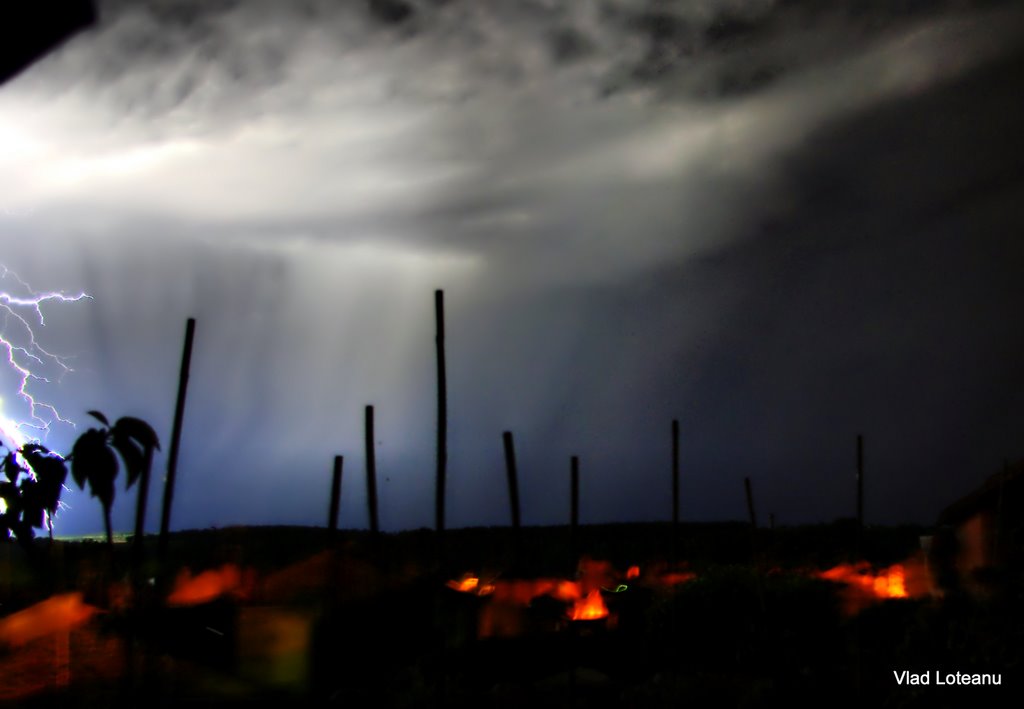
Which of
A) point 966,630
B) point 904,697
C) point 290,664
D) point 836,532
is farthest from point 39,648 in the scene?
point 836,532

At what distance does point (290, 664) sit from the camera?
512 inches

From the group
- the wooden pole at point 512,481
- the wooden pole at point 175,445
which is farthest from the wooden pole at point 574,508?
the wooden pole at point 175,445

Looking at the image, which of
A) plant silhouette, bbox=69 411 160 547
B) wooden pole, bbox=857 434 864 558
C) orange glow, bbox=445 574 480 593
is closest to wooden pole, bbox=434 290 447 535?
orange glow, bbox=445 574 480 593

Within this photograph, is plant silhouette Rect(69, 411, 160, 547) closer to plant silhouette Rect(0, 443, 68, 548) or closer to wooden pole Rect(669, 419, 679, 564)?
plant silhouette Rect(0, 443, 68, 548)

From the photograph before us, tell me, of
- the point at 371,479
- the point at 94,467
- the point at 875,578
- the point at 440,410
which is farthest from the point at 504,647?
the point at 875,578

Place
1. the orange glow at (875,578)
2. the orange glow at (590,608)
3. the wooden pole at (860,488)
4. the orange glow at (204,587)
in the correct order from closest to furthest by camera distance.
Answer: the orange glow at (204,587) → the orange glow at (590,608) → the orange glow at (875,578) → the wooden pole at (860,488)

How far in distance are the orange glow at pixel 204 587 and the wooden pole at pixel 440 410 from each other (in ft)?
12.2

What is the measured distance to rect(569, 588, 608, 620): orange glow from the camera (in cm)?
1607

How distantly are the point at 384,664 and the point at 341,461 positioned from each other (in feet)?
27.8

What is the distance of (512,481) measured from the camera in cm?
2111

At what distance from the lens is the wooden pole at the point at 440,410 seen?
17.4 meters

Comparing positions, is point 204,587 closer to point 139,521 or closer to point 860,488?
point 139,521

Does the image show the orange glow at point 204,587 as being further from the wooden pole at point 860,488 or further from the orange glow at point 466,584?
the wooden pole at point 860,488

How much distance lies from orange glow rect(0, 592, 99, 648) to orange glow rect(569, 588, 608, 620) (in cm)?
755
